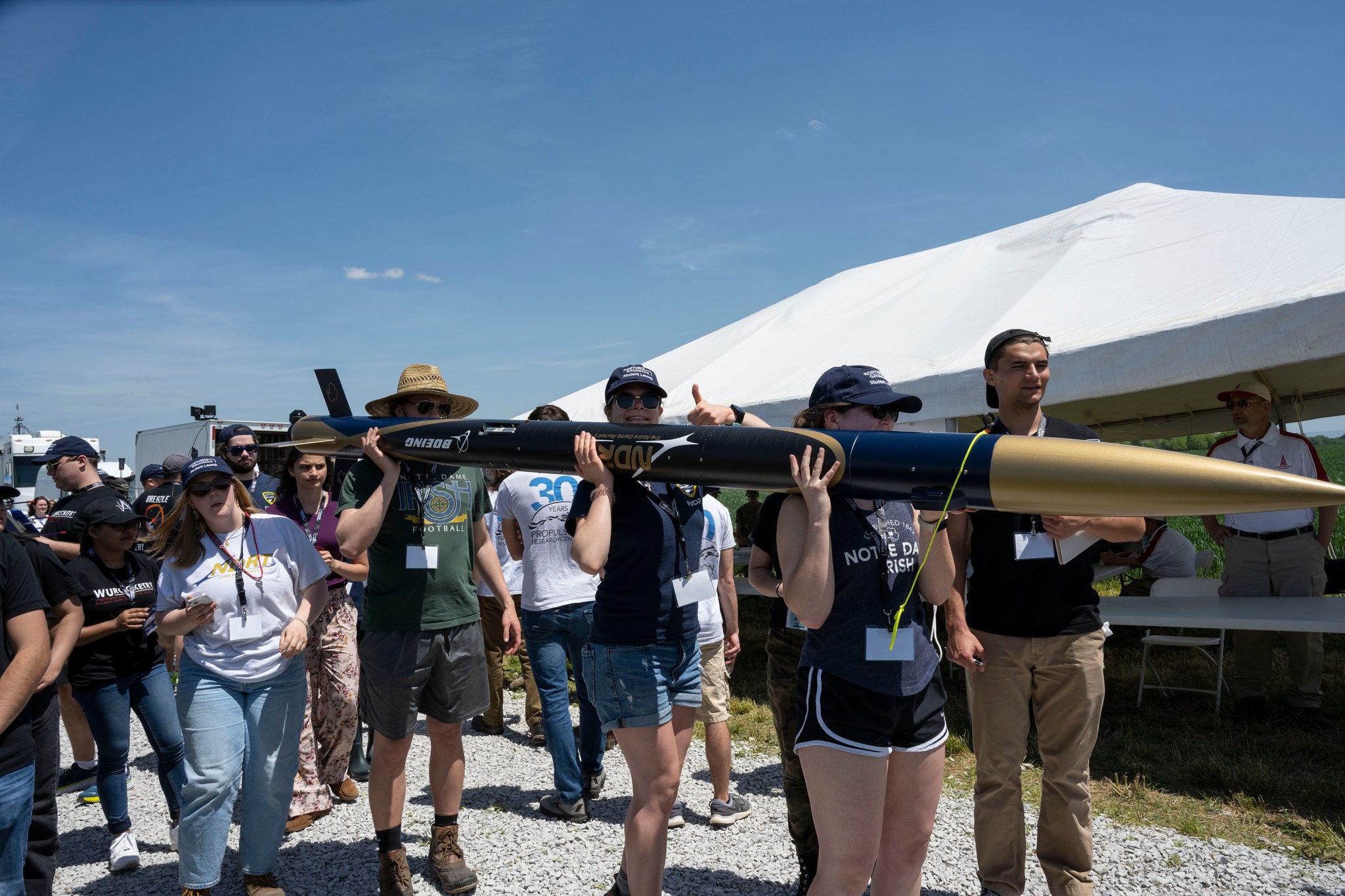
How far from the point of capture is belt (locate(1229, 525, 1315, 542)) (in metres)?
6.12

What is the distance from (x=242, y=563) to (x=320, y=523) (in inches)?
50.5

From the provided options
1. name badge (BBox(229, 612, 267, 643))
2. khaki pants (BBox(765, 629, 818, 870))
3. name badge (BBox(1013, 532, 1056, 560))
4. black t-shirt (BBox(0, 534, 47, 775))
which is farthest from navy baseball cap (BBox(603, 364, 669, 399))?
black t-shirt (BBox(0, 534, 47, 775))

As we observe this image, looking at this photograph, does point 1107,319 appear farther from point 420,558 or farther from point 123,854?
point 123,854

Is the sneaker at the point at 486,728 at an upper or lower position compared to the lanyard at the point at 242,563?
lower

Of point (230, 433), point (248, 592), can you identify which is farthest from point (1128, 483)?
point (230, 433)

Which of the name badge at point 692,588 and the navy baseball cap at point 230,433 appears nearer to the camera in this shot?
the name badge at point 692,588

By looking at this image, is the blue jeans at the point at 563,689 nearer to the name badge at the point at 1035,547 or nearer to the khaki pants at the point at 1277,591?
the name badge at the point at 1035,547

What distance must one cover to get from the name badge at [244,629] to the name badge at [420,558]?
65 cm

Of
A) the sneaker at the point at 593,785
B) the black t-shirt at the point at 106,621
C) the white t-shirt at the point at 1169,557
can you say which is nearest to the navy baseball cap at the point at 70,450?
the black t-shirt at the point at 106,621

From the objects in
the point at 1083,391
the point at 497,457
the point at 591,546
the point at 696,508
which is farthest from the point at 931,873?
the point at 1083,391

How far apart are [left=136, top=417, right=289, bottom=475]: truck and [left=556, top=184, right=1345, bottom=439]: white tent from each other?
5.02 metres

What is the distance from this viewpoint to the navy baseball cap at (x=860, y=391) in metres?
2.85

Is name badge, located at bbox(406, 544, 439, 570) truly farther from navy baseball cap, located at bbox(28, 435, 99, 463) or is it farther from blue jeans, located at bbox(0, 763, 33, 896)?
navy baseball cap, located at bbox(28, 435, 99, 463)

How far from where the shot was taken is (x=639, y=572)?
3125 millimetres
